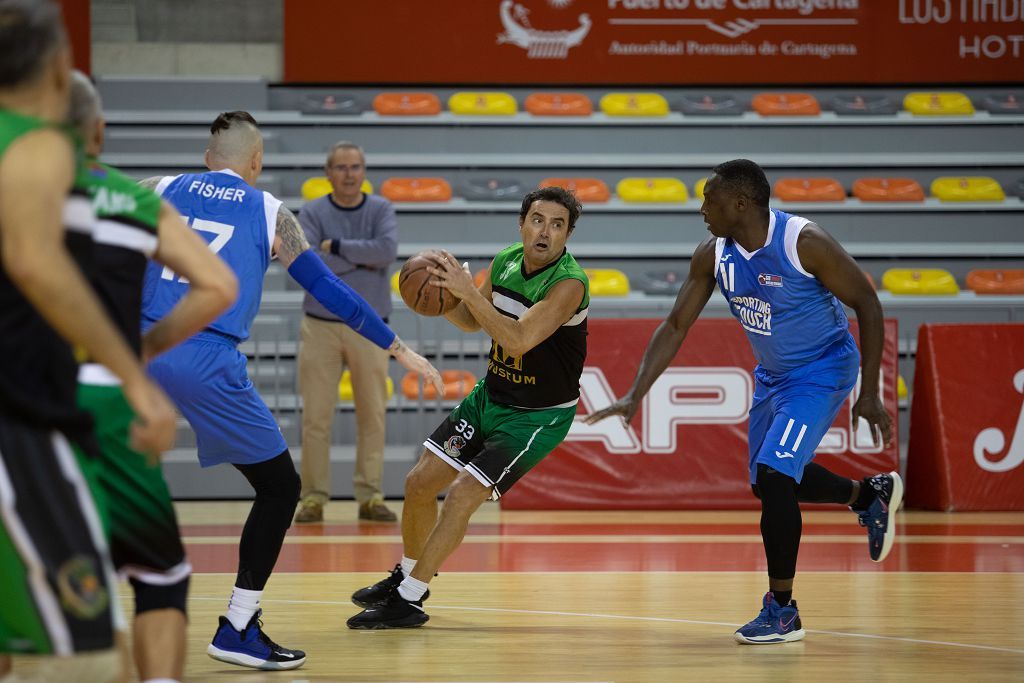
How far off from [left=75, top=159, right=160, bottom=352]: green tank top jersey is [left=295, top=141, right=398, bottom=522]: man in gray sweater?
5.76 metres

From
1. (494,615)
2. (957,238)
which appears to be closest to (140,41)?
(957,238)

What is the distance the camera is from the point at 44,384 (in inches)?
92.7

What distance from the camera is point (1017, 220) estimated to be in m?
13.4

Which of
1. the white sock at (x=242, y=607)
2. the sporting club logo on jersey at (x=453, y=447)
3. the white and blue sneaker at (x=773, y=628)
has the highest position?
the sporting club logo on jersey at (x=453, y=447)

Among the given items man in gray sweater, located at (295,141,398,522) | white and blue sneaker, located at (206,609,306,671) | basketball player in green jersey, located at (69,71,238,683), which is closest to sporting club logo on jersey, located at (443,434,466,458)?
white and blue sneaker, located at (206,609,306,671)

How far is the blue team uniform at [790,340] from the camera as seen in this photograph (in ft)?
16.6

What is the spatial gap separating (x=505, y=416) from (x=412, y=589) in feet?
2.75

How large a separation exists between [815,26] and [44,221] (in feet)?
43.8

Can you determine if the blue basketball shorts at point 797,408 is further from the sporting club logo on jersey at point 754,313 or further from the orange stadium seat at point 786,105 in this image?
the orange stadium seat at point 786,105

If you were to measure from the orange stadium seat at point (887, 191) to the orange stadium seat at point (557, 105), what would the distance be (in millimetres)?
3170

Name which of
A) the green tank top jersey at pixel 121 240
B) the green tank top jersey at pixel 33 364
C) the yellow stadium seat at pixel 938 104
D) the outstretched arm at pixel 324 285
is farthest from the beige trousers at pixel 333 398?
the yellow stadium seat at pixel 938 104

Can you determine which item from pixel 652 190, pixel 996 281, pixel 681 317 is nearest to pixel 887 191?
pixel 996 281

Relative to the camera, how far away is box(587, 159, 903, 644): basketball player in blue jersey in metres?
4.95

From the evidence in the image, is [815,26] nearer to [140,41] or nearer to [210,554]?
[140,41]
